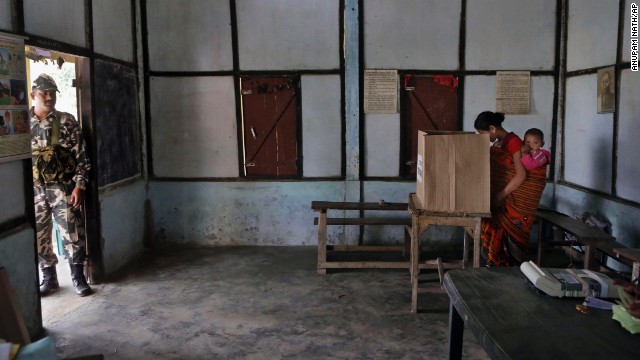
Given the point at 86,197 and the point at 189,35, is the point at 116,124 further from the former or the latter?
the point at 189,35

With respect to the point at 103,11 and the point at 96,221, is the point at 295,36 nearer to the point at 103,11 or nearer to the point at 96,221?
the point at 103,11

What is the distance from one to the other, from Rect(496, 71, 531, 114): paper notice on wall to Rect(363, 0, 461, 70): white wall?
1.86 feet

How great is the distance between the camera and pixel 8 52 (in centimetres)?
357

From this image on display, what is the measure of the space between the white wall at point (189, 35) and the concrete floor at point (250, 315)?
2300mm

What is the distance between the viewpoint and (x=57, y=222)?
466 cm

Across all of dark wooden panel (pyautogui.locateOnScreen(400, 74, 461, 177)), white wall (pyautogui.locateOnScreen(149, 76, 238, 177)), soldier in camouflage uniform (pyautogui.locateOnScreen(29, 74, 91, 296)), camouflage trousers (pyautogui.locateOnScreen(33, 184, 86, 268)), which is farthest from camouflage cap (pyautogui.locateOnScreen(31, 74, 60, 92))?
dark wooden panel (pyautogui.locateOnScreen(400, 74, 461, 177))

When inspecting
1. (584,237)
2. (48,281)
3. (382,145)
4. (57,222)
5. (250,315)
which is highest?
(382,145)

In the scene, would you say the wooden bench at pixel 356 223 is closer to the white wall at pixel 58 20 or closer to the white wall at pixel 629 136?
the white wall at pixel 629 136

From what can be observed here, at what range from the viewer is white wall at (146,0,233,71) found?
6.05 metres

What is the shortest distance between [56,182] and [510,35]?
492 cm

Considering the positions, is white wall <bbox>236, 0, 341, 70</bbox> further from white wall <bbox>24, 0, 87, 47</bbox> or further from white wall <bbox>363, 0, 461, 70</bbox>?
white wall <bbox>24, 0, 87, 47</bbox>

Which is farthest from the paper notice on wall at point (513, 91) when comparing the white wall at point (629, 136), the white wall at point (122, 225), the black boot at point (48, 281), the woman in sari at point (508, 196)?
the black boot at point (48, 281)

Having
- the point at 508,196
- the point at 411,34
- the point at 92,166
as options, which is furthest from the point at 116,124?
the point at 508,196

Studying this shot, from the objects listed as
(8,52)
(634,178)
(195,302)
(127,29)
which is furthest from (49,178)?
(634,178)
